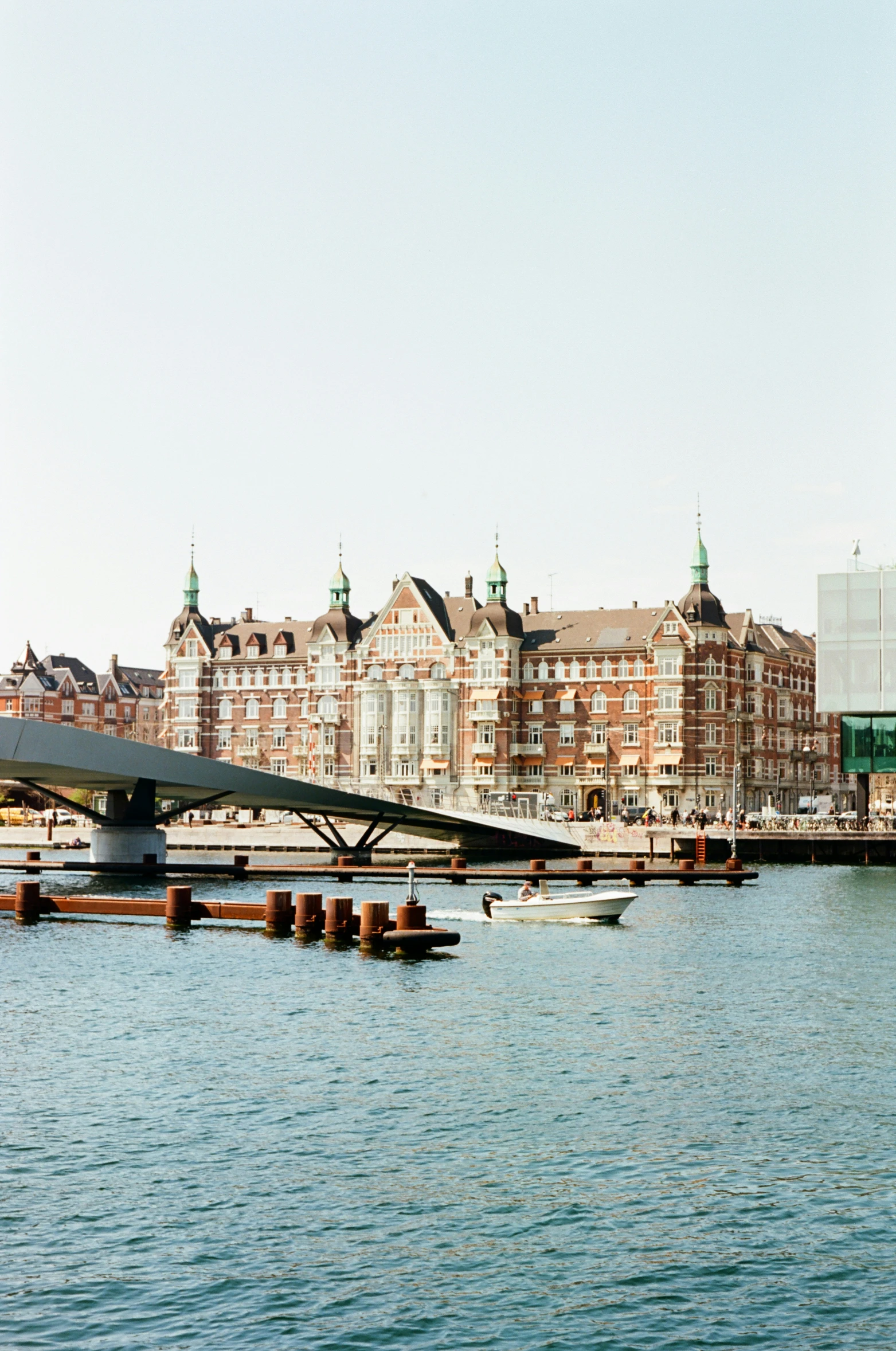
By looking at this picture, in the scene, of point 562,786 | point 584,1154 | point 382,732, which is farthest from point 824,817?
point 584,1154

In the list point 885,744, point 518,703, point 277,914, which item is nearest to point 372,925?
point 277,914

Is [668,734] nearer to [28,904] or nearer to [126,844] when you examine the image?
[126,844]

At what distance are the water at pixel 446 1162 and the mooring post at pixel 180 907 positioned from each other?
1363 centimetres

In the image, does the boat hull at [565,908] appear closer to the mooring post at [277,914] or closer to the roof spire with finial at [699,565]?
the mooring post at [277,914]

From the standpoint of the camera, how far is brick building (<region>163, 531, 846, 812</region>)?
14550cm

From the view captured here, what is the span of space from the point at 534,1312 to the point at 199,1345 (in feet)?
13.0

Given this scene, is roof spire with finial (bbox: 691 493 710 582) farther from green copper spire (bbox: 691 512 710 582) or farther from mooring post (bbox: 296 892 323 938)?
mooring post (bbox: 296 892 323 938)

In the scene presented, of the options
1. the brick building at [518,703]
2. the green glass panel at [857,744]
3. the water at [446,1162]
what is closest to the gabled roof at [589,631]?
the brick building at [518,703]

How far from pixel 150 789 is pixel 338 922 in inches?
1317

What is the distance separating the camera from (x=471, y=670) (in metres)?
153

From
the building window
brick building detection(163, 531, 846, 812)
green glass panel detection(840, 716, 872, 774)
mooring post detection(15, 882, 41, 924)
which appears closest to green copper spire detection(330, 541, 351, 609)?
brick building detection(163, 531, 846, 812)

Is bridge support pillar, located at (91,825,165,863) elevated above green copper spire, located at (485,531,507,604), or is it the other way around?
green copper spire, located at (485,531,507,604)

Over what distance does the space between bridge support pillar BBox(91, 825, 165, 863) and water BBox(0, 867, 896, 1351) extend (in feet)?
138

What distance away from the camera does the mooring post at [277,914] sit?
2263 inches
